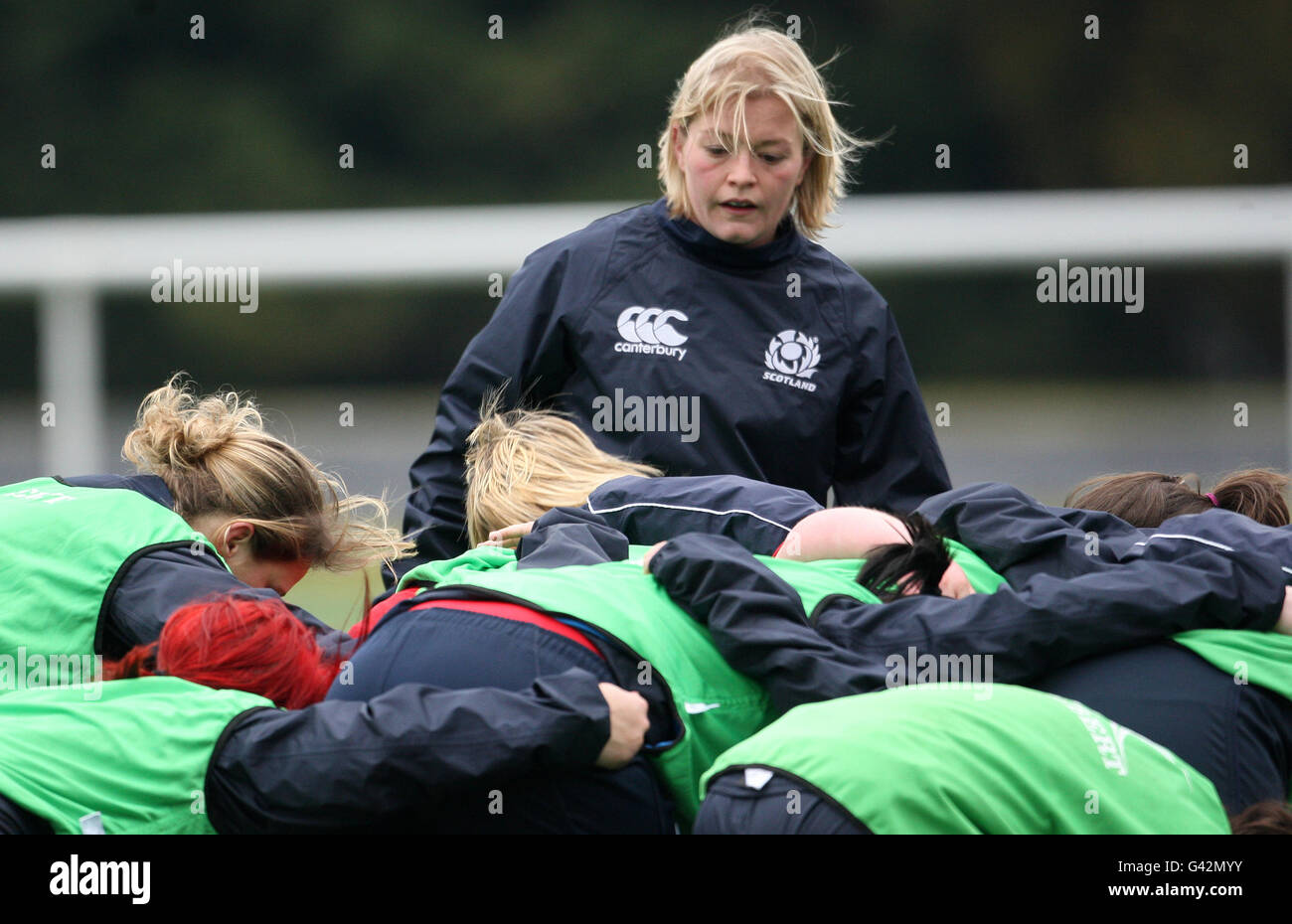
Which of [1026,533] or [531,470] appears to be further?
[531,470]

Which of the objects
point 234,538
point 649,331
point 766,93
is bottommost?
point 234,538

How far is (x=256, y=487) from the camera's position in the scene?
2463 mm

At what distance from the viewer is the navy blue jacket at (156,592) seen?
2.07m

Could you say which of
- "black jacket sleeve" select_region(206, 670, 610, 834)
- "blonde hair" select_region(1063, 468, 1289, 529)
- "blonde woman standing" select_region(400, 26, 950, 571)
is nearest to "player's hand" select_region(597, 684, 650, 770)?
"black jacket sleeve" select_region(206, 670, 610, 834)

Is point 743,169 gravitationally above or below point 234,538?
above

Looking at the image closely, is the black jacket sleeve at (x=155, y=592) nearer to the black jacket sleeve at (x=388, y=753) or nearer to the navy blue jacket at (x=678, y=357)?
the black jacket sleeve at (x=388, y=753)

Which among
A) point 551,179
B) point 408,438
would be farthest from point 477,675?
point 551,179

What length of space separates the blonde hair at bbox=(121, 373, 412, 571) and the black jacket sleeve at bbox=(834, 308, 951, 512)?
944 mm

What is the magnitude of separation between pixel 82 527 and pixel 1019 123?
1197 cm

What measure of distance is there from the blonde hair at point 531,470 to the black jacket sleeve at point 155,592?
426 millimetres

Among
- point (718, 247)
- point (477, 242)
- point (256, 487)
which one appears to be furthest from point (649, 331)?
point (477, 242)

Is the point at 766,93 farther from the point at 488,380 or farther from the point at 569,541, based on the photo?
the point at 569,541

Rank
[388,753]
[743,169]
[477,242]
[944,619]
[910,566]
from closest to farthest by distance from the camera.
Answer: [388,753] → [944,619] → [910,566] → [743,169] → [477,242]

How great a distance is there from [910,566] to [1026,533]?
184 mm
